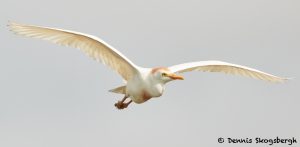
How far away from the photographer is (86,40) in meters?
22.5

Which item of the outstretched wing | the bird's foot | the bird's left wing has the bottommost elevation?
the bird's foot

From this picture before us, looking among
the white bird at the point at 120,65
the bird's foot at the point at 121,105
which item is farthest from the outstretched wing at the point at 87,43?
the bird's foot at the point at 121,105

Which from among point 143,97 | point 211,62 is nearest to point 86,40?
point 143,97

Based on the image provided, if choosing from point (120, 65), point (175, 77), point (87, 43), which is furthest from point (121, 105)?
A: point (175, 77)

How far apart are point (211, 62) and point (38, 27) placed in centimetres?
457

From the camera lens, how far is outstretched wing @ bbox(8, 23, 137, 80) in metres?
22.1

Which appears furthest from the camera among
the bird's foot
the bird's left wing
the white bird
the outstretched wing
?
the bird's left wing

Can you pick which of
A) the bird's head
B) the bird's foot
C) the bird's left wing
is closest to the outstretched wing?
the bird's head

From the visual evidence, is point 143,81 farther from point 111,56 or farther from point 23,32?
point 23,32

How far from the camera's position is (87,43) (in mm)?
22578

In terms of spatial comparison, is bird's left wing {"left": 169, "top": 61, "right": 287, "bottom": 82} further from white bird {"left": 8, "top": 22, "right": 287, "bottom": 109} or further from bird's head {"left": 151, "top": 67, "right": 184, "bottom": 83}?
bird's head {"left": 151, "top": 67, "right": 184, "bottom": 83}

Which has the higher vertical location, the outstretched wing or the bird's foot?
the outstretched wing

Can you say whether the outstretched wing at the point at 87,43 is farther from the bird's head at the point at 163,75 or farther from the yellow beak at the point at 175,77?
the yellow beak at the point at 175,77

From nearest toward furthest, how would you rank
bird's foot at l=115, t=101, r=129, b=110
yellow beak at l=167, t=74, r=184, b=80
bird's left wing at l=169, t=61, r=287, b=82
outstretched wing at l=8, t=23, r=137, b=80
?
yellow beak at l=167, t=74, r=184, b=80, outstretched wing at l=8, t=23, r=137, b=80, bird's foot at l=115, t=101, r=129, b=110, bird's left wing at l=169, t=61, r=287, b=82
